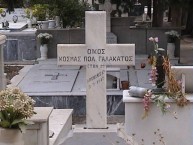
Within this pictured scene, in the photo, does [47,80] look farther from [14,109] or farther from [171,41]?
[14,109]

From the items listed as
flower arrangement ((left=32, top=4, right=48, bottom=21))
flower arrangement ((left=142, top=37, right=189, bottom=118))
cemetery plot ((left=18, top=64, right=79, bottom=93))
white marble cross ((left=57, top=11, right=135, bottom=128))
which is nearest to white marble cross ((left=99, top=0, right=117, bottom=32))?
cemetery plot ((left=18, top=64, right=79, bottom=93))

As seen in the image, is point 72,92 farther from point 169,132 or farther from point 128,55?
point 169,132

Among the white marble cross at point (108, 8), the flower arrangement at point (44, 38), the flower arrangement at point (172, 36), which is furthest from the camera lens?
the white marble cross at point (108, 8)

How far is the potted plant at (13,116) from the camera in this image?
5.82m

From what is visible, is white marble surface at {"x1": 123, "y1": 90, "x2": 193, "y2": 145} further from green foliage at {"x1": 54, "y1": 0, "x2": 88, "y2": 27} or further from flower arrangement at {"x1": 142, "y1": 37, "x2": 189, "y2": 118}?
green foliage at {"x1": 54, "y1": 0, "x2": 88, "y2": 27}

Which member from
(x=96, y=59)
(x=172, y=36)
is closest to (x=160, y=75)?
(x=96, y=59)

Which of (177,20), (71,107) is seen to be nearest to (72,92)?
(71,107)

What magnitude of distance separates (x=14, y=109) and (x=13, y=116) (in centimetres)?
13

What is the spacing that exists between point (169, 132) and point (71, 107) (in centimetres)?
517

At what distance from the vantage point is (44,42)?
1875 centimetres

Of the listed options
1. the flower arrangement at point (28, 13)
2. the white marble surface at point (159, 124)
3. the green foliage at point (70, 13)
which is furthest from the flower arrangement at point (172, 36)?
the flower arrangement at point (28, 13)

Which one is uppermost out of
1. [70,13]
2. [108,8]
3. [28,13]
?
[108,8]

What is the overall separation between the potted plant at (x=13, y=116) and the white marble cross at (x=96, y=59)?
2.23 m

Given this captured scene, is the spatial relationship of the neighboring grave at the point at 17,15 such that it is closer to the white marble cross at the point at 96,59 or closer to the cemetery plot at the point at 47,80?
the cemetery plot at the point at 47,80
